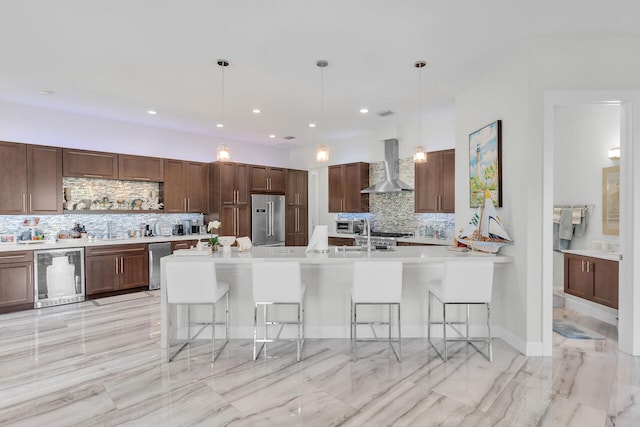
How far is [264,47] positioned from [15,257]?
451cm

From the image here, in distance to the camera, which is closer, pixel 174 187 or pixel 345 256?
pixel 345 256

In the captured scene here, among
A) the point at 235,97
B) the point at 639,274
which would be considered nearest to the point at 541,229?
the point at 639,274

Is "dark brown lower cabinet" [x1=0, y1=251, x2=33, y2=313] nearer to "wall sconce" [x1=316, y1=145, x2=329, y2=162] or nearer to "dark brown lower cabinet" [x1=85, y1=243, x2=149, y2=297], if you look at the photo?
"dark brown lower cabinet" [x1=85, y1=243, x2=149, y2=297]

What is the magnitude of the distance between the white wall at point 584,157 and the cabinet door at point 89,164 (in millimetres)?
7190

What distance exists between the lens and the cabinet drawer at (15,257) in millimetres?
4551

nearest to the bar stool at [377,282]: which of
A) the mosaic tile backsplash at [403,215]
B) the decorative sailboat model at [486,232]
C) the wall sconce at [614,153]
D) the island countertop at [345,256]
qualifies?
the island countertop at [345,256]

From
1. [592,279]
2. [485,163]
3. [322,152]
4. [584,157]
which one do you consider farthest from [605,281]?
[322,152]

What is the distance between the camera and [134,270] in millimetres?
5668

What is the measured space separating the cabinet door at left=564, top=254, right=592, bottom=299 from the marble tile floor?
93 centimetres

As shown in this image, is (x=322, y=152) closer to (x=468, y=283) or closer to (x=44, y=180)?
(x=468, y=283)

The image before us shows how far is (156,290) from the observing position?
231 inches

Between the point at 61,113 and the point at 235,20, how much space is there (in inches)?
172

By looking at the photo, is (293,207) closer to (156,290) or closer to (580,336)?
(156,290)

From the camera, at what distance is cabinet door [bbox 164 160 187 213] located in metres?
6.29
